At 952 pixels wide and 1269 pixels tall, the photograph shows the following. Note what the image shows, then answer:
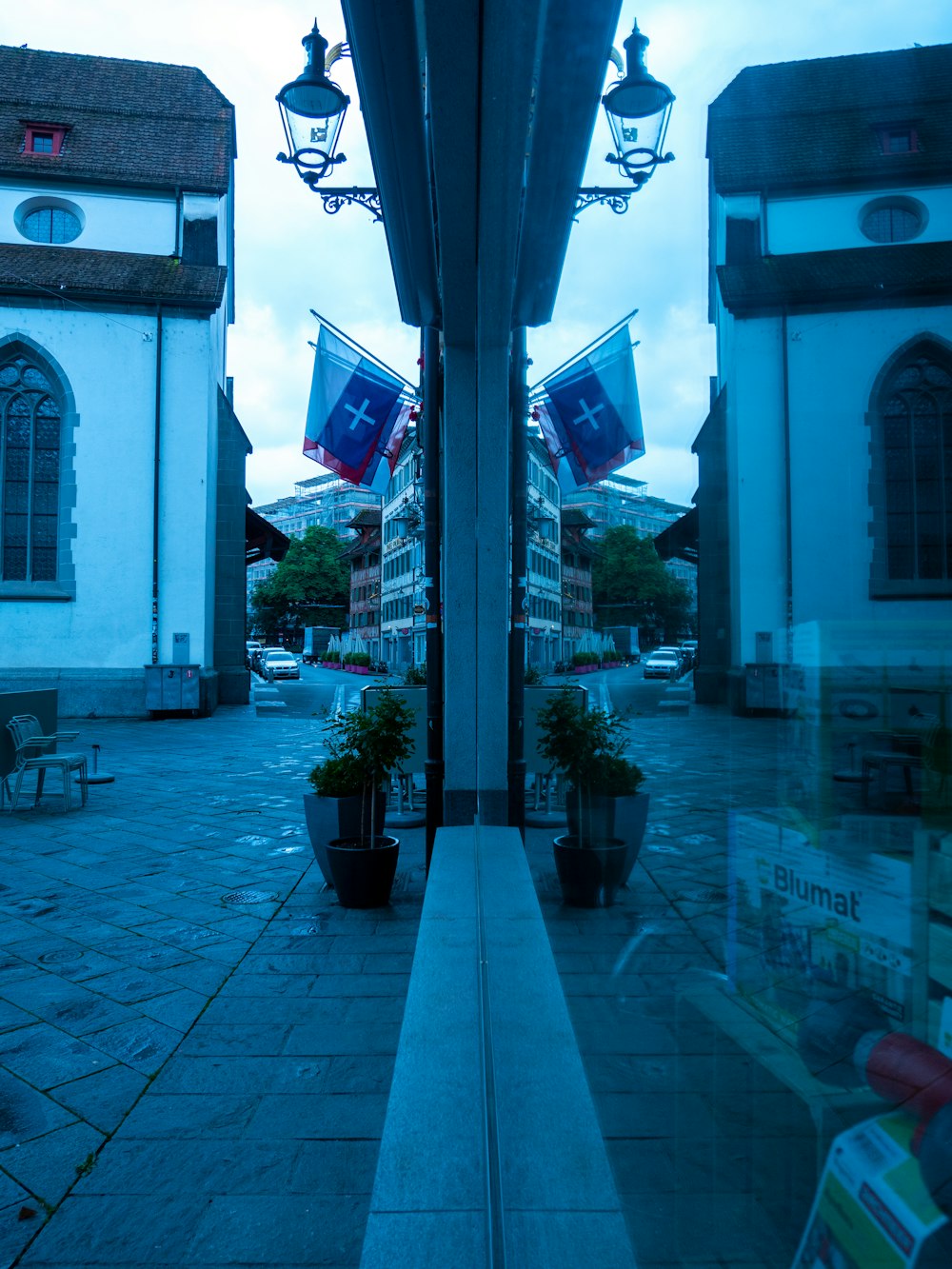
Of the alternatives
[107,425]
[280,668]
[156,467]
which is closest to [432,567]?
[156,467]

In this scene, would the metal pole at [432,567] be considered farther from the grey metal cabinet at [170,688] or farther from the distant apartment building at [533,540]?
the grey metal cabinet at [170,688]

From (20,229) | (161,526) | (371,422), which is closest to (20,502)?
(161,526)

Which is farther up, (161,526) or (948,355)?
(161,526)

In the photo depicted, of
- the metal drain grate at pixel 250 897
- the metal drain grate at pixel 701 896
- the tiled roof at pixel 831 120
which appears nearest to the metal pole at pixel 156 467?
the metal drain grate at pixel 250 897

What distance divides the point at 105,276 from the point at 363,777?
17.2 metres

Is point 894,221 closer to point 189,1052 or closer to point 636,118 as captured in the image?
point 636,118

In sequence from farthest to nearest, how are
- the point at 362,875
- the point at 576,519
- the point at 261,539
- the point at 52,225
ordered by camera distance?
the point at 261,539
the point at 52,225
the point at 362,875
the point at 576,519

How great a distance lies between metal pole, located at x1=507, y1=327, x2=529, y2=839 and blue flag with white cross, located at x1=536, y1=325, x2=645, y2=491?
2.63 feet

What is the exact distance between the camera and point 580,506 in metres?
2.86

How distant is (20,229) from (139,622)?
26.2ft

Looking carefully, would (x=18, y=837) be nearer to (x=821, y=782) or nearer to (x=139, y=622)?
(x=821, y=782)

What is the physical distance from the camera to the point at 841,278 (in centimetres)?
118

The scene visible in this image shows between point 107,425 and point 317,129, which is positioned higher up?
point 107,425

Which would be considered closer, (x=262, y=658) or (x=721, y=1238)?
(x=721, y=1238)
